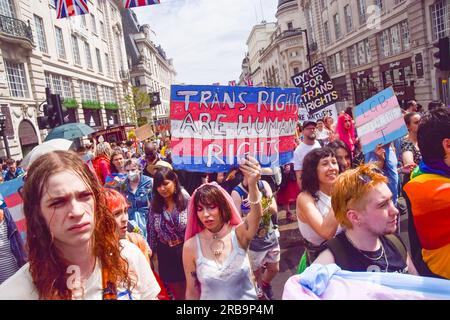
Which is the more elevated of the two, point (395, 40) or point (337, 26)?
point (337, 26)

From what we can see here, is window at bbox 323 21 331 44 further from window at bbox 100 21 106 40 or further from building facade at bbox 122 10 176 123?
window at bbox 100 21 106 40

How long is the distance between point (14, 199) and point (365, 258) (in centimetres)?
275

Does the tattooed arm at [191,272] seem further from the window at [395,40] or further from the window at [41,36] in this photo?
the window at [395,40]

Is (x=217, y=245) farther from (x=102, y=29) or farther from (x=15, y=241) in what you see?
(x=102, y=29)

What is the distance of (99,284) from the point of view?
1235mm

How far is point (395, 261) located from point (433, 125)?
90 cm

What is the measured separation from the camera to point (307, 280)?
125 centimetres

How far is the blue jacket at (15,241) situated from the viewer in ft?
8.75

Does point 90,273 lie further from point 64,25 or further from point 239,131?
point 64,25

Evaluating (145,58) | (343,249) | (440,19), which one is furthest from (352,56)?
(343,249)

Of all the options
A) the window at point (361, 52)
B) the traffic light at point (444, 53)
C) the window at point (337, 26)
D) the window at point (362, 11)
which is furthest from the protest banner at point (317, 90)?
the window at point (337, 26)

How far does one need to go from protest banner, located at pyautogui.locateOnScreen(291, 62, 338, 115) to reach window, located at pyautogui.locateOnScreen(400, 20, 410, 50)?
48.5ft

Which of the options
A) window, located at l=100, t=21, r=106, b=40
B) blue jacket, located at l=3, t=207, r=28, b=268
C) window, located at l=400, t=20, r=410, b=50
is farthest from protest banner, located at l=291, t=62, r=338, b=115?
window, located at l=400, t=20, r=410, b=50
